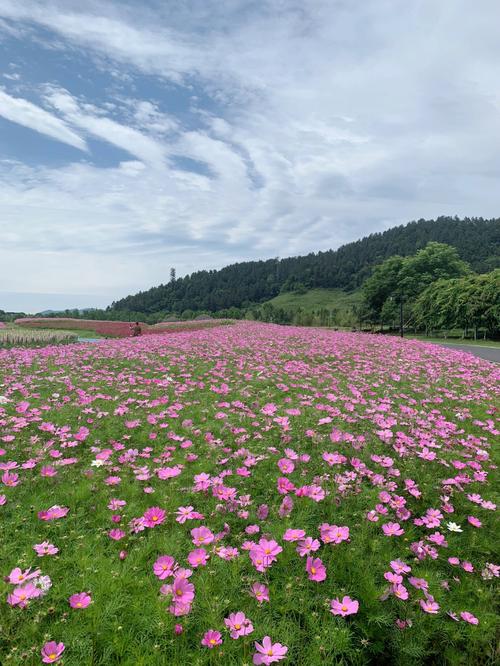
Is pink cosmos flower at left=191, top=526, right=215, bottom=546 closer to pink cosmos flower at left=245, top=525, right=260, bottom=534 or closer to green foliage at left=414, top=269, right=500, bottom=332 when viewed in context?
pink cosmos flower at left=245, top=525, right=260, bottom=534

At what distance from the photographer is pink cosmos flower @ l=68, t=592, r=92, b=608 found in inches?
98.6

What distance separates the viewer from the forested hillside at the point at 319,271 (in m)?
145

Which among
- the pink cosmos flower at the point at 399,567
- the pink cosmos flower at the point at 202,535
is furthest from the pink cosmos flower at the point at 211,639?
the pink cosmos flower at the point at 399,567

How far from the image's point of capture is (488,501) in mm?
4434

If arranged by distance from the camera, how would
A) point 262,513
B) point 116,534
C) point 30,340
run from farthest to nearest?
point 30,340
point 262,513
point 116,534

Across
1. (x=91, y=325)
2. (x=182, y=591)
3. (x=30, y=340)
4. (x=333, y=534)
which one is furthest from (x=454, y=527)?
(x=91, y=325)

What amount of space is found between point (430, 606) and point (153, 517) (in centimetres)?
241

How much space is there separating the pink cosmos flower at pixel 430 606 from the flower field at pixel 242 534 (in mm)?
29

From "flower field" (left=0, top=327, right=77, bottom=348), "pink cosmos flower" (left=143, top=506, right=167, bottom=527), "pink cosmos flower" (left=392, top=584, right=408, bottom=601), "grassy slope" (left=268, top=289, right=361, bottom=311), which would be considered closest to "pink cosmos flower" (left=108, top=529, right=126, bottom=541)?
"pink cosmos flower" (left=143, top=506, right=167, bottom=527)

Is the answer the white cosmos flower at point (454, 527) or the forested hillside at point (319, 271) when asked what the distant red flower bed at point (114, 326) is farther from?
the forested hillside at point (319, 271)

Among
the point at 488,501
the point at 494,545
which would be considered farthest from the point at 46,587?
the point at 488,501

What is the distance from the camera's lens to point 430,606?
285cm

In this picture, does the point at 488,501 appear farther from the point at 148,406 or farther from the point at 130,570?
A: the point at 148,406

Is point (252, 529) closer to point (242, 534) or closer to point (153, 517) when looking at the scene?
point (242, 534)
